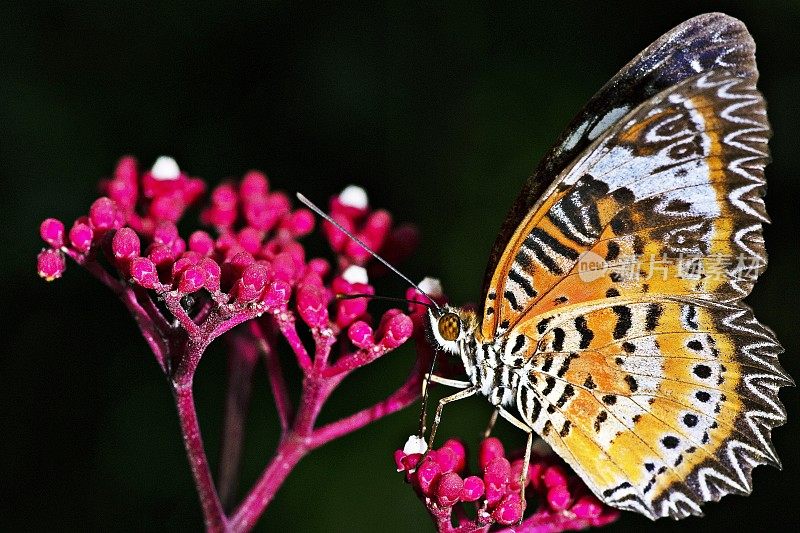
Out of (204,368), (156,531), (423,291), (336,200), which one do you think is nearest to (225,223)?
(336,200)

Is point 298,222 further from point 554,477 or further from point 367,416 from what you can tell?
point 554,477

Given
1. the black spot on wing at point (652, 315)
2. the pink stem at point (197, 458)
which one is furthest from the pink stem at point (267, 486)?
the black spot on wing at point (652, 315)

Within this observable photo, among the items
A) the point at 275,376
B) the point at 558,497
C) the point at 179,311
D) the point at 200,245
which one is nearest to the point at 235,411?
the point at 275,376

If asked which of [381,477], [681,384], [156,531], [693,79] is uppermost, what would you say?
[693,79]

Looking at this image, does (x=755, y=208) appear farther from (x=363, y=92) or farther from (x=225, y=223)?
(x=363, y=92)

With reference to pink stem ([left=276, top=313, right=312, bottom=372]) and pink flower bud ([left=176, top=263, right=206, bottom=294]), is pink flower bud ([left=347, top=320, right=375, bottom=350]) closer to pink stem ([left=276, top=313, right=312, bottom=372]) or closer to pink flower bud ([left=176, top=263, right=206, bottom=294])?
pink stem ([left=276, top=313, right=312, bottom=372])

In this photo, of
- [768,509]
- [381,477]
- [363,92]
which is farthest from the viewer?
[363,92]
